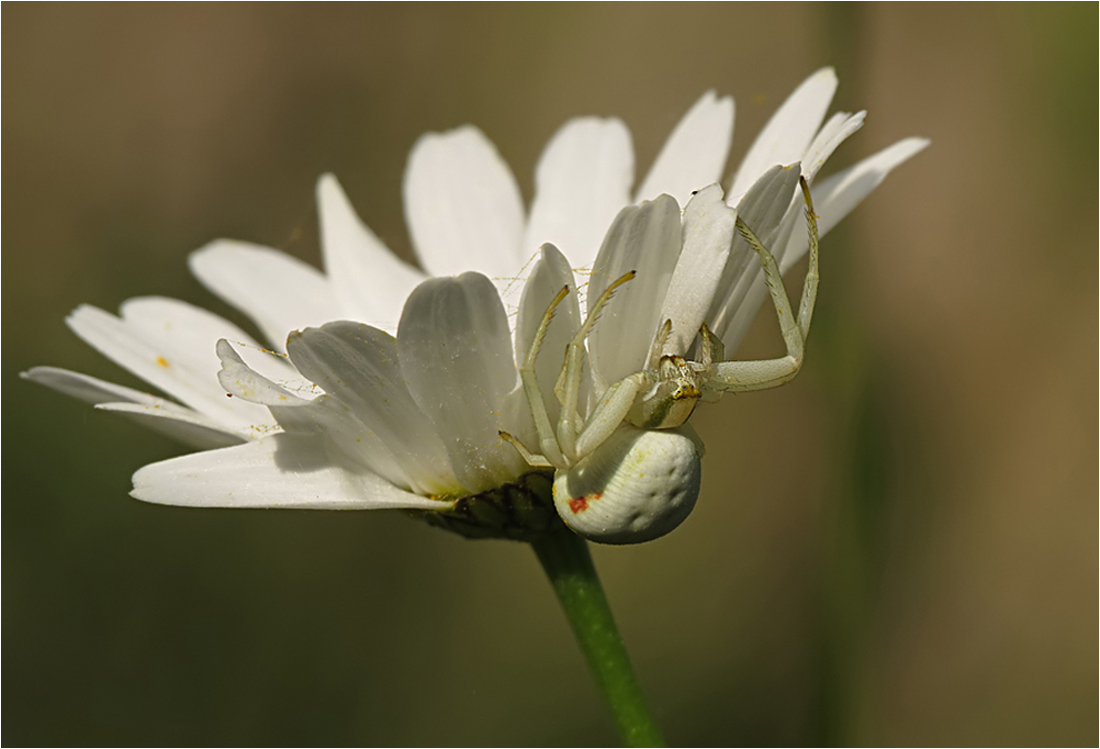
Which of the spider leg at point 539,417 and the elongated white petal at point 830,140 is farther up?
the elongated white petal at point 830,140

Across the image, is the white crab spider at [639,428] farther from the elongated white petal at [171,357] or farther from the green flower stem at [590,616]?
the elongated white petal at [171,357]

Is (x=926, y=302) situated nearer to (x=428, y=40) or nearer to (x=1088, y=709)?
(x=1088, y=709)

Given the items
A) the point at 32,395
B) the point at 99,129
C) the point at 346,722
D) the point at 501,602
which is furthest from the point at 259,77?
the point at 346,722

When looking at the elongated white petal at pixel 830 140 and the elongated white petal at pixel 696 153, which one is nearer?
the elongated white petal at pixel 830 140

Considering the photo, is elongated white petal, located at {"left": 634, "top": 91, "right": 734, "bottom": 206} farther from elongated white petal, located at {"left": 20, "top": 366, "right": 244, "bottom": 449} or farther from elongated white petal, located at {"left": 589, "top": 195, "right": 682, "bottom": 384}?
elongated white petal, located at {"left": 20, "top": 366, "right": 244, "bottom": 449}

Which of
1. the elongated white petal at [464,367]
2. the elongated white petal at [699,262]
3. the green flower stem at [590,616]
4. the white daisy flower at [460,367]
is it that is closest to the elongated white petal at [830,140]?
the white daisy flower at [460,367]

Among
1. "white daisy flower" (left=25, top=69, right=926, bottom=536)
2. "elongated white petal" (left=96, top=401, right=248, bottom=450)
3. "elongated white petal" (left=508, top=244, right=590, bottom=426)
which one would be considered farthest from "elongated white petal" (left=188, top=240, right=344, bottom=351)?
"elongated white petal" (left=508, top=244, right=590, bottom=426)

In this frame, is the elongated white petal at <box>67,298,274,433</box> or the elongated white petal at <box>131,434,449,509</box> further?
the elongated white petal at <box>67,298,274,433</box>
